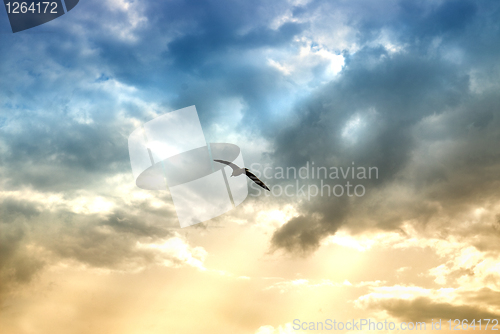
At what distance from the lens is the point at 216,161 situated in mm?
87375

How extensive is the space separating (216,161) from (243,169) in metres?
9.27

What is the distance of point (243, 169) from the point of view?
83500mm
